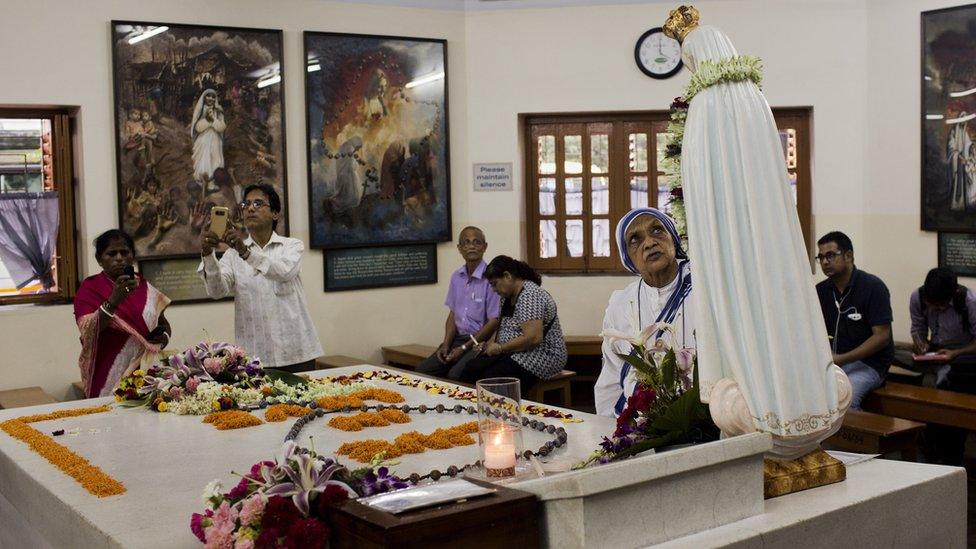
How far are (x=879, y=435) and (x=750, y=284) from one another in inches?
139

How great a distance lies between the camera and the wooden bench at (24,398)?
296 inches

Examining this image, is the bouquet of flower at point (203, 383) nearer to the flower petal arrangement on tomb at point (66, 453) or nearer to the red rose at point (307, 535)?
the flower petal arrangement on tomb at point (66, 453)

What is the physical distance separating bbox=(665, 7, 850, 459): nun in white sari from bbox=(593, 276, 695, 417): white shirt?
1.33 metres

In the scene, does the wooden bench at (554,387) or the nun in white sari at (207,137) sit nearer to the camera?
the wooden bench at (554,387)

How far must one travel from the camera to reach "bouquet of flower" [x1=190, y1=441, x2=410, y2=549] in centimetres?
247

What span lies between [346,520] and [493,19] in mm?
8522

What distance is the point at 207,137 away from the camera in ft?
29.5

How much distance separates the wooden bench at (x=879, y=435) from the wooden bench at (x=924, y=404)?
1.94ft

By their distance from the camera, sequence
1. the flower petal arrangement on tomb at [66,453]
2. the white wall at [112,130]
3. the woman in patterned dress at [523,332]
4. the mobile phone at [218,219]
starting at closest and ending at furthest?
the flower petal arrangement on tomb at [66,453]
the mobile phone at [218,219]
the woman in patterned dress at [523,332]
the white wall at [112,130]

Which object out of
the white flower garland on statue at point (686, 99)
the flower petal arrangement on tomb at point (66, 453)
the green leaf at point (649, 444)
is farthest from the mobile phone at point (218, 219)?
the green leaf at point (649, 444)

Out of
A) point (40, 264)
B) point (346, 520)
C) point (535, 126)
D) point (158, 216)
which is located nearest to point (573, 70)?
point (535, 126)

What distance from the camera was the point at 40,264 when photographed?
334 inches

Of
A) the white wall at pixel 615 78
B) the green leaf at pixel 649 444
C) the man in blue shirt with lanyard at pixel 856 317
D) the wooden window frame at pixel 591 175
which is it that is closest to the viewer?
the green leaf at pixel 649 444

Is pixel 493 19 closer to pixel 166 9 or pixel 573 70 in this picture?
pixel 573 70
